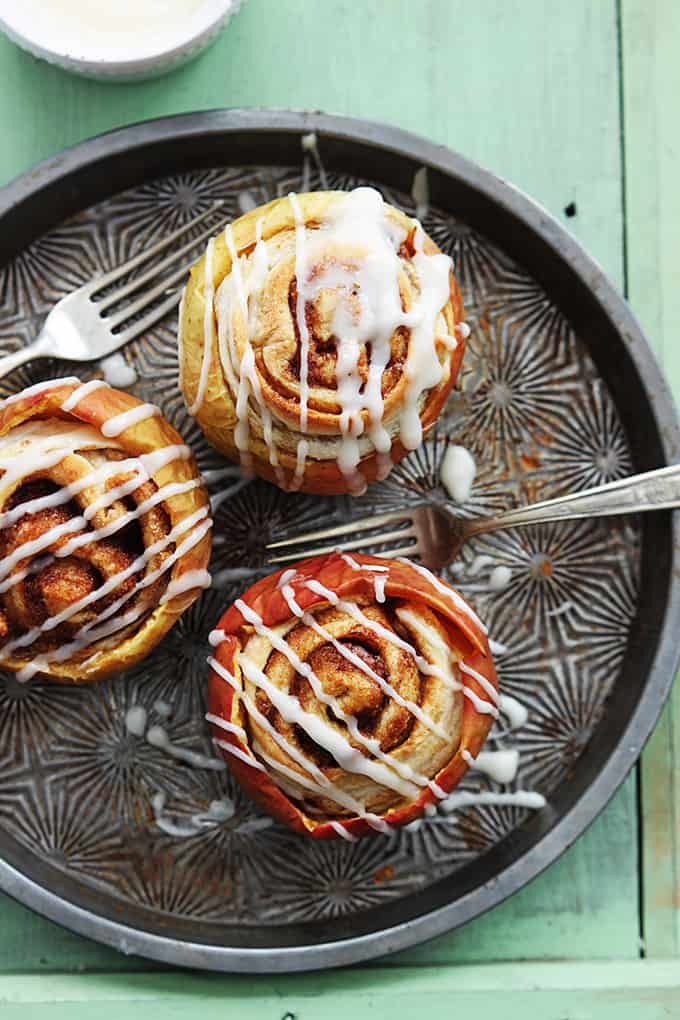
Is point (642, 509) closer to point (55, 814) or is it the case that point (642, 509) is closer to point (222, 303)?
point (222, 303)

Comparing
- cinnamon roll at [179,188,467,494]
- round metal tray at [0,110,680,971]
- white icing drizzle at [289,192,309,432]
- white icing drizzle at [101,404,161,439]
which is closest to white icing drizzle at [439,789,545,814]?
round metal tray at [0,110,680,971]

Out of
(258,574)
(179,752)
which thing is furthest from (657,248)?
(179,752)

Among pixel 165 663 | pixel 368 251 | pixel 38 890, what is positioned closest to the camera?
pixel 368 251

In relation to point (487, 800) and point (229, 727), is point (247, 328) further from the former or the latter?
point (487, 800)

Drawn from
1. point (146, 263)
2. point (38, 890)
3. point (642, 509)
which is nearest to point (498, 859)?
point (642, 509)

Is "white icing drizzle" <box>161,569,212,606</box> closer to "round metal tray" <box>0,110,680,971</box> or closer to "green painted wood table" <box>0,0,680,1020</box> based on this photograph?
"round metal tray" <box>0,110,680,971</box>

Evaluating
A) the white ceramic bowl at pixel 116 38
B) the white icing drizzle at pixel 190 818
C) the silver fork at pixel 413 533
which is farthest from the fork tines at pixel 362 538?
the white ceramic bowl at pixel 116 38
